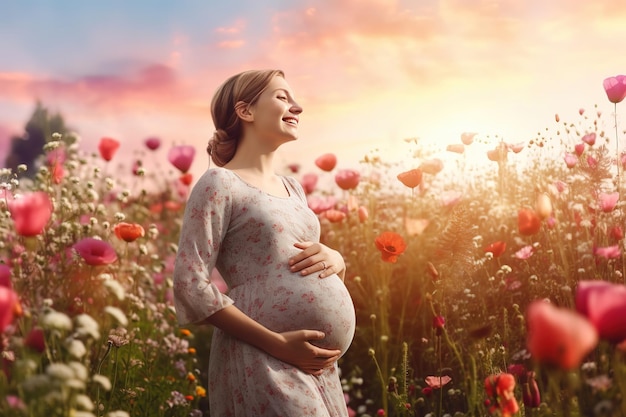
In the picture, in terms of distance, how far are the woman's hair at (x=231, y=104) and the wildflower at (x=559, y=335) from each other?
5.75 feet

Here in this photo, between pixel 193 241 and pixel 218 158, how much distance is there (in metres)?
0.60

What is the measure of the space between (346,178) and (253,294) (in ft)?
7.27

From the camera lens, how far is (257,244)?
255 cm

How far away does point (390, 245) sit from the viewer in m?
3.54

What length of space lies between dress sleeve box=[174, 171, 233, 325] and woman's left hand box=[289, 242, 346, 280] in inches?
10.3

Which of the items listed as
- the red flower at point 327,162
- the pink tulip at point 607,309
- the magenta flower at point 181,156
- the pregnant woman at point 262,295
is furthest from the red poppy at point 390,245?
the pink tulip at point 607,309

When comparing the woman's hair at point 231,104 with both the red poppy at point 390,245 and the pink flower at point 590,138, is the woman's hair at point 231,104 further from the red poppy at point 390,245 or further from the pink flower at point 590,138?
the pink flower at point 590,138

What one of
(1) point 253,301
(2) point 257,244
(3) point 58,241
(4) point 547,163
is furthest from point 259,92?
(4) point 547,163

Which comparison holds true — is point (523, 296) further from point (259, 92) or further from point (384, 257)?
point (259, 92)

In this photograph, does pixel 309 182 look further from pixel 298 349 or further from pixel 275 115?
pixel 298 349

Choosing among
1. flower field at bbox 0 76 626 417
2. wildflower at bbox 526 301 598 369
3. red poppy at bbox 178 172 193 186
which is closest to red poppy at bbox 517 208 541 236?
flower field at bbox 0 76 626 417

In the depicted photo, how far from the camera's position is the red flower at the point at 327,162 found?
15.8 ft

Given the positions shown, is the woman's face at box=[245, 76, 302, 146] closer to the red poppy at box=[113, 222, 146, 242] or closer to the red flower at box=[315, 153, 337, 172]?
the red poppy at box=[113, 222, 146, 242]

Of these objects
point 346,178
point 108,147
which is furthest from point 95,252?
point 346,178
